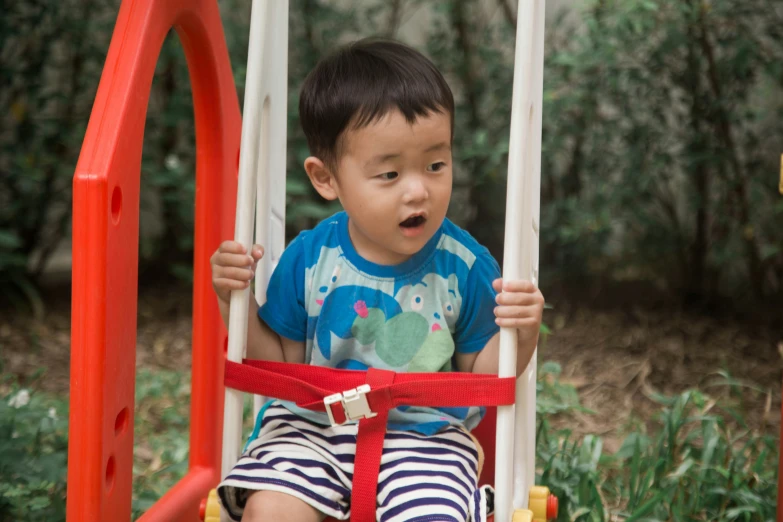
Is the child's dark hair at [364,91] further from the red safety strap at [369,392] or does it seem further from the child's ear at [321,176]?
the red safety strap at [369,392]

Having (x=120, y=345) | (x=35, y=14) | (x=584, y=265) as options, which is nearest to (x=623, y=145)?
(x=584, y=265)

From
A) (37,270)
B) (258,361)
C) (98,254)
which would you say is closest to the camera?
(98,254)

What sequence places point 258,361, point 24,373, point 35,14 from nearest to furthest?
point 258,361, point 24,373, point 35,14

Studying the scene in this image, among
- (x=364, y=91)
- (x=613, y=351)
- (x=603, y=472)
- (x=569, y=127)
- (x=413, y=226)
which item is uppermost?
(x=569, y=127)

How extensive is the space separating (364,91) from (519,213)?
1.11 ft

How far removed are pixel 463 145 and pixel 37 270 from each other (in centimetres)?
171

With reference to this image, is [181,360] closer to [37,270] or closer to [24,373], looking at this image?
[24,373]

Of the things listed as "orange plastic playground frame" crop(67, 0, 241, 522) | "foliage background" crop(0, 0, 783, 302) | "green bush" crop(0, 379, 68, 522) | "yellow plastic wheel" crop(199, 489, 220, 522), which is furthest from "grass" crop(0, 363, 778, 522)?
"foliage background" crop(0, 0, 783, 302)

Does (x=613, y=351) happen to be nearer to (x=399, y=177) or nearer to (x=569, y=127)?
(x=569, y=127)

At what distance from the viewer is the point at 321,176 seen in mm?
1723

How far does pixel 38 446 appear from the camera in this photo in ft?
7.42

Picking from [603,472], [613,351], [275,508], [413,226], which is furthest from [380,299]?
[613,351]

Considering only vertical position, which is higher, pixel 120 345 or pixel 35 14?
pixel 35 14

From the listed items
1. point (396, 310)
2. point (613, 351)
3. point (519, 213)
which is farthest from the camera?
point (613, 351)
